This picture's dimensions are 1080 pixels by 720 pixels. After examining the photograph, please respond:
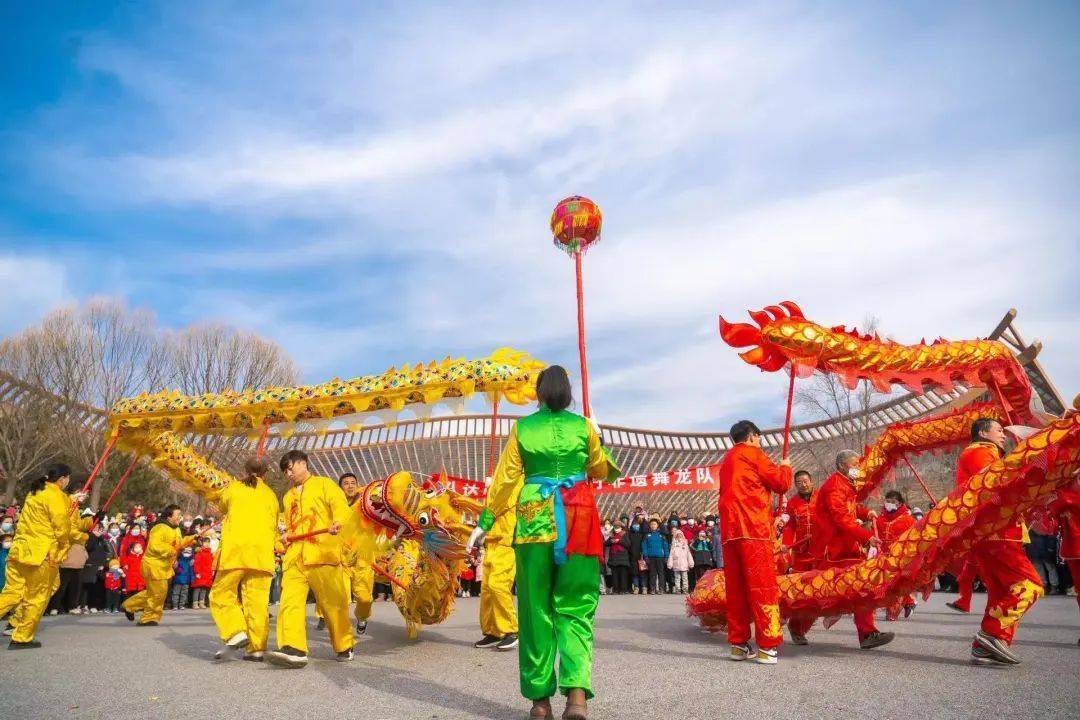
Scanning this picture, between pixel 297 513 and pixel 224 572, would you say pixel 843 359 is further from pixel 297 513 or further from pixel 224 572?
pixel 224 572

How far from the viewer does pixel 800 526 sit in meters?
7.18

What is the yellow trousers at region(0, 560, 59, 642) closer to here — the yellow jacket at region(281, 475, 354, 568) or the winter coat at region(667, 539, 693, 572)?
the yellow jacket at region(281, 475, 354, 568)

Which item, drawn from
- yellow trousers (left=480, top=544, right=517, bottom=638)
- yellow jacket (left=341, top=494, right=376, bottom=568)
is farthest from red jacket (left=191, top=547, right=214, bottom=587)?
yellow trousers (left=480, top=544, right=517, bottom=638)

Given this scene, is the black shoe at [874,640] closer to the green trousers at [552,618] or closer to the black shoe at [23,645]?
the green trousers at [552,618]

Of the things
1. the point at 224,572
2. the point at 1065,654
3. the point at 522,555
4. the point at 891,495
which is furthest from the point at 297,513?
the point at 891,495

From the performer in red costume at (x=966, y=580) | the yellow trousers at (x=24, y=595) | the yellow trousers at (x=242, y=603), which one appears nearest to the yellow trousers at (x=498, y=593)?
the yellow trousers at (x=242, y=603)

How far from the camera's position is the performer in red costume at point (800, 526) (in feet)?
22.5

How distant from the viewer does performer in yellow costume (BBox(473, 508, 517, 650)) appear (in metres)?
6.11

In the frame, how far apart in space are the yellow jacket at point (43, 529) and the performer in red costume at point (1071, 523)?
8.67 m

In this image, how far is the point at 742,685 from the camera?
3977 mm

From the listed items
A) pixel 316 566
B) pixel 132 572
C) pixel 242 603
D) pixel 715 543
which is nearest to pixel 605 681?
pixel 316 566

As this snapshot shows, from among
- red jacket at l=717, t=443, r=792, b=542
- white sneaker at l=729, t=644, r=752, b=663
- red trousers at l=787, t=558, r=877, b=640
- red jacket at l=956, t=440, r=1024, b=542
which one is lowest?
white sneaker at l=729, t=644, r=752, b=663

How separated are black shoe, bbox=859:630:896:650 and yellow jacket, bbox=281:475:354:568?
159 inches

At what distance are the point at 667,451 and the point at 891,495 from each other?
156 feet
